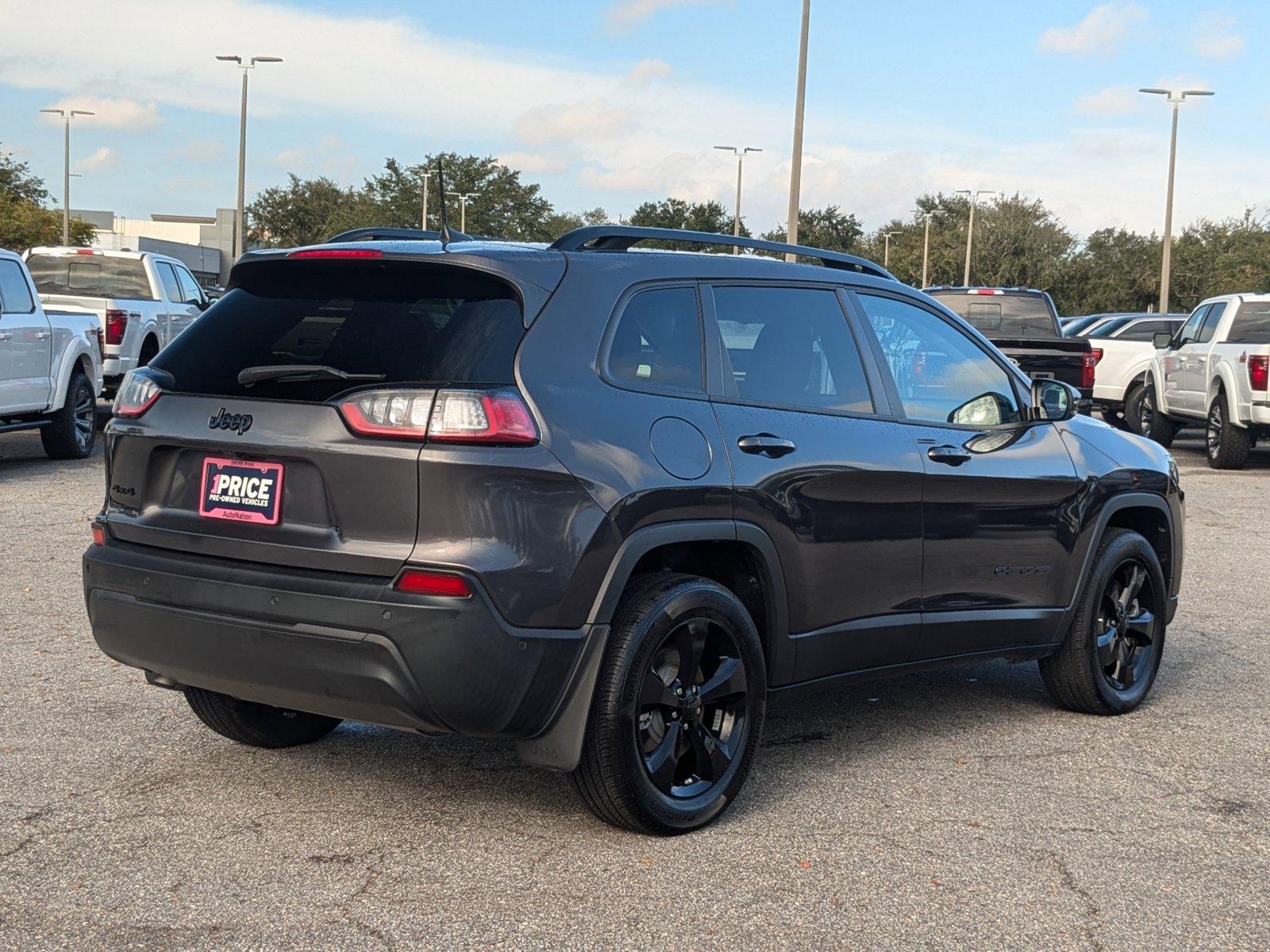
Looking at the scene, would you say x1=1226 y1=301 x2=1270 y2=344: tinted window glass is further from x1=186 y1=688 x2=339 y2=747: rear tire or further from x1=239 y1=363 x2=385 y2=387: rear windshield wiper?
x1=239 y1=363 x2=385 y2=387: rear windshield wiper

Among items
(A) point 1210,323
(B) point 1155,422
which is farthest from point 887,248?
(A) point 1210,323

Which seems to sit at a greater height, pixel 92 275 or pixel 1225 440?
pixel 92 275

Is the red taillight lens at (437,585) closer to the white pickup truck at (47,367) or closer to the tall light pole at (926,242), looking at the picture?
the white pickup truck at (47,367)

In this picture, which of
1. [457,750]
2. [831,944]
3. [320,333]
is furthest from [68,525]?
[831,944]

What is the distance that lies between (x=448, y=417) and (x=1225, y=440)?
49.5 ft

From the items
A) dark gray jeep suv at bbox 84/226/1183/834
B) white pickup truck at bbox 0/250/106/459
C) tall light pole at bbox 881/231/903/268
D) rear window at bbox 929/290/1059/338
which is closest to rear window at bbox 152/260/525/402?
dark gray jeep suv at bbox 84/226/1183/834

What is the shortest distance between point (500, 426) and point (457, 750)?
172 cm

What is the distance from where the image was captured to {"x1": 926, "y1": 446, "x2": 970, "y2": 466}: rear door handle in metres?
5.40

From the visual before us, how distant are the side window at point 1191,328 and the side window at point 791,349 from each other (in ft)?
49.1

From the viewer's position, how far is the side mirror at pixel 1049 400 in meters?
5.99

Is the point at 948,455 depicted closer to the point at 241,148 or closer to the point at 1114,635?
the point at 1114,635

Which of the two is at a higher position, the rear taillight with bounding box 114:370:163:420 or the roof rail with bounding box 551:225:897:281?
the roof rail with bounding box 551:225:897:281

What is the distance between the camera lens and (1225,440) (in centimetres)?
1741

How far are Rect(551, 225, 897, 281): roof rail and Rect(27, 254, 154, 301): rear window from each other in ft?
48.0
